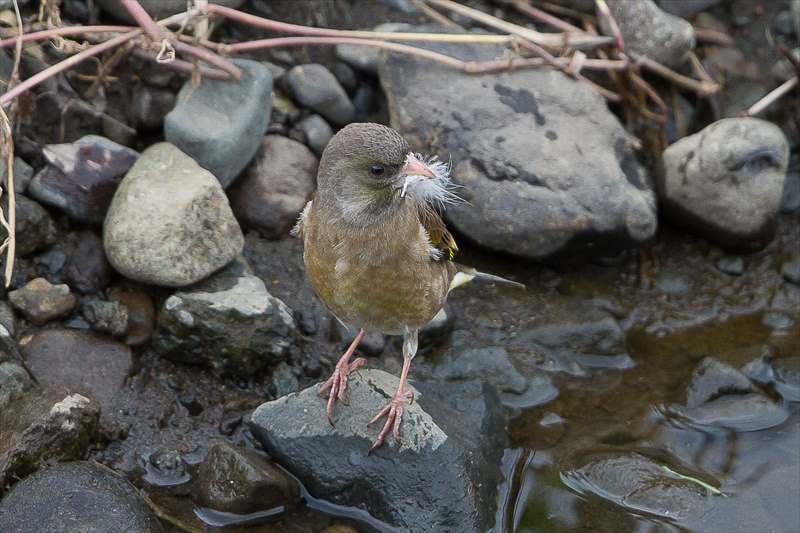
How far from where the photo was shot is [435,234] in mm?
4930

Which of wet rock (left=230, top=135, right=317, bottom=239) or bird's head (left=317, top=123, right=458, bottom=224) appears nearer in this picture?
bird's head (left=317, top=123, right=458, bottom=224)

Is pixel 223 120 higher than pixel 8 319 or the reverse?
higher

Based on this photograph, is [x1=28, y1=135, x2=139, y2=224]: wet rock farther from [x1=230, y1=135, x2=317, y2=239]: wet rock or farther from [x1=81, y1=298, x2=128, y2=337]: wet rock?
[x1=230, y1=135, x2=317, y2=239]: wet rock

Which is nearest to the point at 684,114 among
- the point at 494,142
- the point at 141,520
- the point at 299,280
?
the point at 494,142

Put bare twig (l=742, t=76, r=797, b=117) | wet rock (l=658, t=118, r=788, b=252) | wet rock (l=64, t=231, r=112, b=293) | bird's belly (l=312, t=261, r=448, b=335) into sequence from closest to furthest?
bird's belly (l=312, t=261, r=448, b=335)
wet rock (l=64, t=231, r=112, b=293)
wet rock (l=658, t=118, r=788, b=252)
bare twig (l=742, t=76, r=797, b=117)

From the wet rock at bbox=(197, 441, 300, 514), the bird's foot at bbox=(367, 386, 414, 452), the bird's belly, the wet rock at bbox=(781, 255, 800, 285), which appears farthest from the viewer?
the wet rock at bbox=(781, 255, 800, 285)

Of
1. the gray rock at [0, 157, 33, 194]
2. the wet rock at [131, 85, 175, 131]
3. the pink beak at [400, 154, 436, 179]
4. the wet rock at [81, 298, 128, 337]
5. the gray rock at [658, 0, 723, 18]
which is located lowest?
the wet rock at [81, 298, 128, 337]

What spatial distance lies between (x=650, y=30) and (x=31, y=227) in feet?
14.8

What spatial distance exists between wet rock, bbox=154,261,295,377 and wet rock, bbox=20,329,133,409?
25 cm

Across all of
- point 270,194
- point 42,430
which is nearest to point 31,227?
point 42,430

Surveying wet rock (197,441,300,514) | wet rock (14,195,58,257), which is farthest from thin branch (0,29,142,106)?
wet rock (197,441,300,514)

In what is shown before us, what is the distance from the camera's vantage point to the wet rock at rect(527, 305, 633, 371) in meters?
6.27

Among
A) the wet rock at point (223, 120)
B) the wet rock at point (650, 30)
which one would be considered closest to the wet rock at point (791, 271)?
the wet rock at point (650, 30)

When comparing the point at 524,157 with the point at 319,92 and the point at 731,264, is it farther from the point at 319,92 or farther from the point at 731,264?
the point at 731,264
